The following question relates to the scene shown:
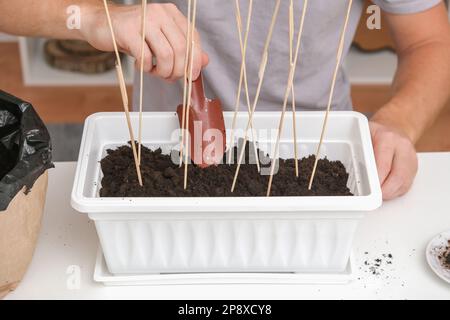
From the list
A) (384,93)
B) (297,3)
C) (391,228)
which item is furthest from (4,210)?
(384,93)

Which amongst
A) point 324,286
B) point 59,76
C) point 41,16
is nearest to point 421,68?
point 324,286

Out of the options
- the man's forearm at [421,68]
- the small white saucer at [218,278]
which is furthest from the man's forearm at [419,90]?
the small white saucer at [218,278]

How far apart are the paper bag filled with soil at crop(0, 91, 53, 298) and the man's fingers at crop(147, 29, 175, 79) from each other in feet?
0.61

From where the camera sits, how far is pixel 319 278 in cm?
94

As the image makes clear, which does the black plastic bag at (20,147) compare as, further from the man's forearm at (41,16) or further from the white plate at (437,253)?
the white plate at (437,253)

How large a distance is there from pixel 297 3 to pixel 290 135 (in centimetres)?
30

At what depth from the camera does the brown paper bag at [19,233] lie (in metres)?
0.86

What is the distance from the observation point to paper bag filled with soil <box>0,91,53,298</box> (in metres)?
0.85

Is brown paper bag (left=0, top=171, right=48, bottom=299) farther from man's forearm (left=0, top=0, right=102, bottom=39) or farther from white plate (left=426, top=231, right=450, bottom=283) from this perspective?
white plate (left=426, top=231, right=450, bottom=283)

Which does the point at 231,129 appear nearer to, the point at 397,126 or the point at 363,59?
the point at 397,126

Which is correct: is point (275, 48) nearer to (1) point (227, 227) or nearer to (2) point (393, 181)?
(2) point (393, 181)

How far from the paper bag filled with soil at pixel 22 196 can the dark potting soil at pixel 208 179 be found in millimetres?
89

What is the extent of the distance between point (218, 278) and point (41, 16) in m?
0.50

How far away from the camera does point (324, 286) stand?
0.94 metres
